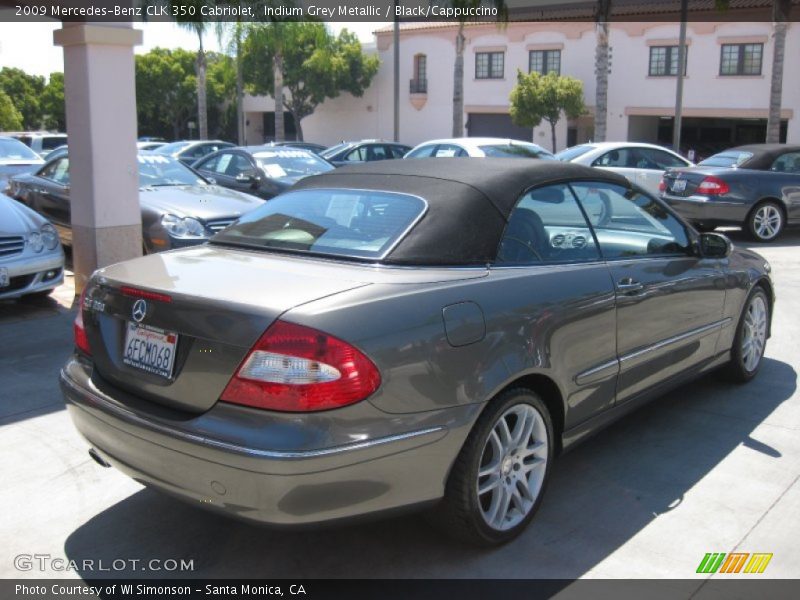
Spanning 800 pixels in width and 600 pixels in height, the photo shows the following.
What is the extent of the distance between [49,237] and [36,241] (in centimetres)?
17

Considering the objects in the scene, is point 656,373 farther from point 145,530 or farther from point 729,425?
point 145,530

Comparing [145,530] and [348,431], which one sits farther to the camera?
[145,530]

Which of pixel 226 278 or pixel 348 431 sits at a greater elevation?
pixel 226 278

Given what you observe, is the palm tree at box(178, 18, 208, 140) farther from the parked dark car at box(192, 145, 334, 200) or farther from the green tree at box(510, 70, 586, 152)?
the parked dark car at box(192, 145, 334, 200)

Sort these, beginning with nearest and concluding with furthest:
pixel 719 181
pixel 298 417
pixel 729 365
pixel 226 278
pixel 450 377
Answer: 1. pixel 298 417
2. pixel 450 377
3. pixel 226 278
4. pixel 729 365
5. pixel 719 181

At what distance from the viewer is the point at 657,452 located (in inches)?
180

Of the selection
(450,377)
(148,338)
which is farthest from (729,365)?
(148,338)

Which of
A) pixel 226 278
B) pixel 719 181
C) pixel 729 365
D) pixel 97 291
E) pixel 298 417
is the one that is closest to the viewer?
pixel 298 417

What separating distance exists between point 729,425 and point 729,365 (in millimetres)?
705

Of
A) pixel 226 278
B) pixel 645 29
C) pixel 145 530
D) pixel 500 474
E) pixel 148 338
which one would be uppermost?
pixel 645 29

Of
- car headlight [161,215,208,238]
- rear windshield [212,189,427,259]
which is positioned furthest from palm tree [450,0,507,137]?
rear windshield [212,189,427,259]

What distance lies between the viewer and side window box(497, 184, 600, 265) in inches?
149

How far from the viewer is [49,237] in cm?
769

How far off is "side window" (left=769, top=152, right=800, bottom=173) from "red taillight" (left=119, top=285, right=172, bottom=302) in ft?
38.3
